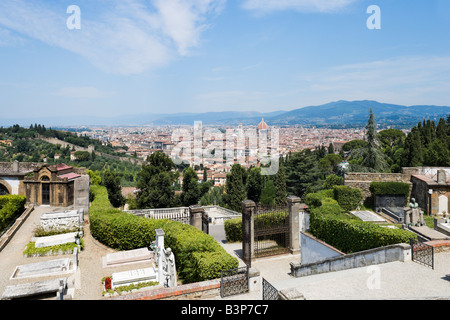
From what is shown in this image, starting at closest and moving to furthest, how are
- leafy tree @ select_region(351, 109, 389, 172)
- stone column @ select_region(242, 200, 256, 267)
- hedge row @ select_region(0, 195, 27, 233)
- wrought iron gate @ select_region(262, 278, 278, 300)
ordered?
wrought iron gate @ select_region(262, 278, 278, 300) → stone column @ select_region(242, 200, 256, 267) → hedge row @ select_region(0, 195, 27, 233) → leafy tree @ select_region(351, 109, 389, 172)

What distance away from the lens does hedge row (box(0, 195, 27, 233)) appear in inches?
551

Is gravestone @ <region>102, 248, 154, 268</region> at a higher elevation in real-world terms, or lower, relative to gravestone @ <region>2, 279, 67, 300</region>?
lower

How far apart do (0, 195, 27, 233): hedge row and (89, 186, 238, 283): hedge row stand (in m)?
3.87

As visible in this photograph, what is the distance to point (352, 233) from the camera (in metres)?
10.1

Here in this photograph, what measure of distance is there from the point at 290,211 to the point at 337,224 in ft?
5.61

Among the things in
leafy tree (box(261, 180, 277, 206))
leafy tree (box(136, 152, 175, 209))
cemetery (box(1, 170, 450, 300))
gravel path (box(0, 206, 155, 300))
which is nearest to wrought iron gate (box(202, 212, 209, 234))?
cemetery (box(1, 170, 450, 300))

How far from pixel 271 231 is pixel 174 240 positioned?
3696mm

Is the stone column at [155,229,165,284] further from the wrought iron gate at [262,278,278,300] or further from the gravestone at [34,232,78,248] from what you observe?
the gravestone at [34,232,78,248]

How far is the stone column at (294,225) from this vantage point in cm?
1160

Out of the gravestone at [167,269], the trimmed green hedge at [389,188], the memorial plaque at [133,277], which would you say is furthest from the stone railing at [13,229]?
the trimmed green hedge at [389,188]

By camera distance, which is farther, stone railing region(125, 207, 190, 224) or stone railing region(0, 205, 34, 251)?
stone railing region(125, 207, 190, 224)

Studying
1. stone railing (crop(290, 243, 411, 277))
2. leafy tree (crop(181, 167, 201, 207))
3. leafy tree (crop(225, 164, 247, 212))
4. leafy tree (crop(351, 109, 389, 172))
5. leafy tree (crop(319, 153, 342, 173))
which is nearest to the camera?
stone railing (crop(290, 243, 411, 277))

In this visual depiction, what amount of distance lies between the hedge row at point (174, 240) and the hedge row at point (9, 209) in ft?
12.7
